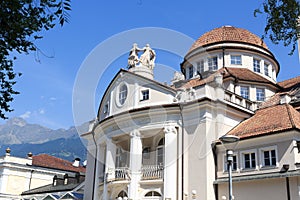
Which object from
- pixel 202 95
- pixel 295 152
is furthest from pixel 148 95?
pixel 295 152

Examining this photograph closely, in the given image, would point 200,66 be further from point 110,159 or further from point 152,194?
point 152,194

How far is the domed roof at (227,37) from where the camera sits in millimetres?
36844

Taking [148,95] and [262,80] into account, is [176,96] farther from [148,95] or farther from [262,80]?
[262,80]

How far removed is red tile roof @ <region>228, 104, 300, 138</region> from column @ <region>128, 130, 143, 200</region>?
21.9ft

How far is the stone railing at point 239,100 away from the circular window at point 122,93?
312 inches

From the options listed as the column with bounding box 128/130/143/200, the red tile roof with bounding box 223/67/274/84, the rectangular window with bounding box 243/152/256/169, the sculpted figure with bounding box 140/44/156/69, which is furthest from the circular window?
the rectangular window with bounding box 243/152/256/169

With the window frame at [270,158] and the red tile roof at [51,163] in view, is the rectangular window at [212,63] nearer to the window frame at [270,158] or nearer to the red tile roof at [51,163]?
the window frame at [270,158]

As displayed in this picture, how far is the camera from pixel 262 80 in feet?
108

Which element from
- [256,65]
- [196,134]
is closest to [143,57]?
[196,134]

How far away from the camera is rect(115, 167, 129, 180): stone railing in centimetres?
2789

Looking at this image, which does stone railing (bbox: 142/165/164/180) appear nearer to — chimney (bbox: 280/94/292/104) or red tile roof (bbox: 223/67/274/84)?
red tile roof (bbox: 223/67/274/84)

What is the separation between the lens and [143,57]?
32344 mm

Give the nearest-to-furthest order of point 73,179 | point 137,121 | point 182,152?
point 182,152
point 137,121
point 73,179

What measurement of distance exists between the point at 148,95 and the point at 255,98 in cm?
949
